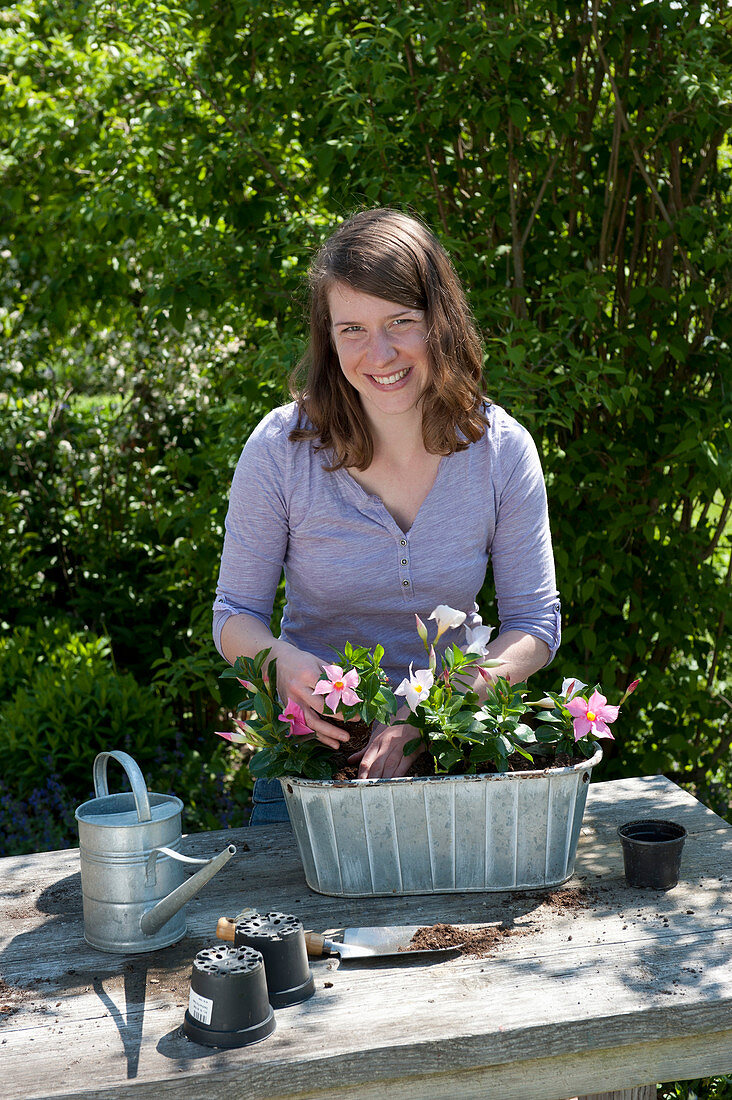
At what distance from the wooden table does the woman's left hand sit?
0.19 metres

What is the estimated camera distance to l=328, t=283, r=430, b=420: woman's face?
1936mm

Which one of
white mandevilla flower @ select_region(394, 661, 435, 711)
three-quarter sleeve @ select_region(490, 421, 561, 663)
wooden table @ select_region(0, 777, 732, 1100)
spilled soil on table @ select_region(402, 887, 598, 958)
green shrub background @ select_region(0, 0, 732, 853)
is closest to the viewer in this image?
wooden table @ select_region(0, 777, 732, 1100)

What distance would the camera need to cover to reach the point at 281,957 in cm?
138

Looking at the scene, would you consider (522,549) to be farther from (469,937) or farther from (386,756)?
(469,937)

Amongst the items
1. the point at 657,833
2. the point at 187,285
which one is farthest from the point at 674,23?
the point at 657,833

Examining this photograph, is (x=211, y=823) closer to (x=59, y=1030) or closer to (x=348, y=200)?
(x=348, y=200)

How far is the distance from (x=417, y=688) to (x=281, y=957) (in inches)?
16.4

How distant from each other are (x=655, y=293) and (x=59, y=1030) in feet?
8.08

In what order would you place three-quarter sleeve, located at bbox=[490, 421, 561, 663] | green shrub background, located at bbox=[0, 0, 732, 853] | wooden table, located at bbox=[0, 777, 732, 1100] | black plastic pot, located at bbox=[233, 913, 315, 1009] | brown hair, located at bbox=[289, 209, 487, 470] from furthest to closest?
green shrub background, located at bbox=[0, 0, 732, 853] < three-quarter sleeve, located at bbox=[490, 421, 561, 663] < brown hair, located at bbox=[289, 209, 487, 470] < black plastic pot, located at bbox=[233, 913, 315, 1009] < wooden table, located at bbox=[0, 777, 732, 1100]

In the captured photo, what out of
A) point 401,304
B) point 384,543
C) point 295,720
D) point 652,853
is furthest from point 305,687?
point 401,304

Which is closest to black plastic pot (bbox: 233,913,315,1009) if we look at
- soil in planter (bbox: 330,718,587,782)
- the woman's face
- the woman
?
soil in planter (bbox: 330,718,587,782)

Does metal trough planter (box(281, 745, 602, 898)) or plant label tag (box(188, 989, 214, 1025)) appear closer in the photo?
plant label tag (box(188, 989, 214, 1025))

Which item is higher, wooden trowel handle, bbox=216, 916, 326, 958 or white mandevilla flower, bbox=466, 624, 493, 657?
white mandevilla flower, bbox=466, 624, 493, 657

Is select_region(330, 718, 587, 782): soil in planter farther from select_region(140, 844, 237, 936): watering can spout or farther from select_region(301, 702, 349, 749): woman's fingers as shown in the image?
select_region(140, 844, 237, 936): watering can spout
